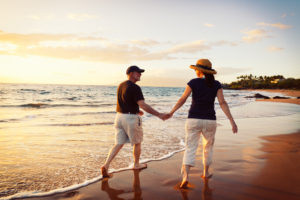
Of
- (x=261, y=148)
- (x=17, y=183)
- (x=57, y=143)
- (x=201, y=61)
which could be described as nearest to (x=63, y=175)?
(x=17, y=183)

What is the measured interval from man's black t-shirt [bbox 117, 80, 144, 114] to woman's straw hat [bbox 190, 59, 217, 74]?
1128 millimetres

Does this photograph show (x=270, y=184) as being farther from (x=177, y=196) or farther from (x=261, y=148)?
(x=261, y=148)

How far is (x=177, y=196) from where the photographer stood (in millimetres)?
3496

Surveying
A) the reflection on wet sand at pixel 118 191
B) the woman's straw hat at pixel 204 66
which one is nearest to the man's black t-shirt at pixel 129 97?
the woman's straw hat at pixel 204 66

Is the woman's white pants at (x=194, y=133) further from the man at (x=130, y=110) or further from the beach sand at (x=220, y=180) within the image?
the man at (x=130, y=110)

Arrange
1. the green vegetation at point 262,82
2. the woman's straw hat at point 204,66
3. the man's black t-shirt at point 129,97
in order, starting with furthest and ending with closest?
the green vegetation at point 262,82
the man's black t-shirt at point 129,97
the woman's straw hat at point 204,66

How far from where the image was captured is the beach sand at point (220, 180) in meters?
3.53

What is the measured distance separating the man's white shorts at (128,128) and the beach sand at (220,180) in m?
0.74

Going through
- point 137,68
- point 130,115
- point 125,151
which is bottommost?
point 125,151

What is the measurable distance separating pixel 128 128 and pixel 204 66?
1.84m

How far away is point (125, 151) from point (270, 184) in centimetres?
372

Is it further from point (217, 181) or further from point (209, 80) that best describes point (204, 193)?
point (209, 80)

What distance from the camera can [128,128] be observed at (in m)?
4.28

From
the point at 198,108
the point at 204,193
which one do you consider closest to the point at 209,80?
the point at 198,108
